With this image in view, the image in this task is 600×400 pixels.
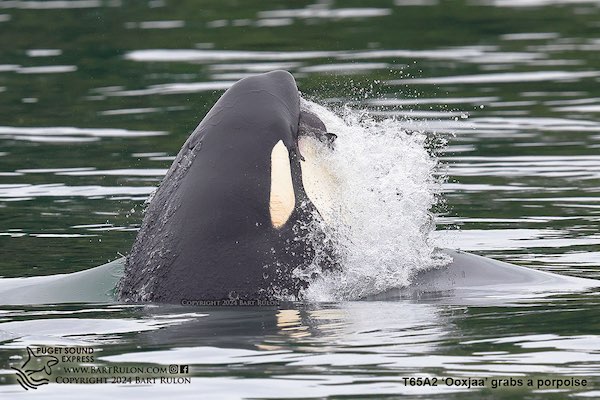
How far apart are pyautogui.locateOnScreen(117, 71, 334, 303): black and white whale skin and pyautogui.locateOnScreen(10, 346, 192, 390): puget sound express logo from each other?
109 cm

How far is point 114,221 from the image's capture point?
13688mm

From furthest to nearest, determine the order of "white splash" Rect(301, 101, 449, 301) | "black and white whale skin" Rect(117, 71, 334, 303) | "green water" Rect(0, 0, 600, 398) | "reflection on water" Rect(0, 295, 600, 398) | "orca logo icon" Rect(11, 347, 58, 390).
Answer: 1. "white splash" Rect(301, 101, 449, 301)
2. "black and white whale skin" Rect(117, 71, 334, 303)
3. "green water" Rect(0, 0, 600, 398)
4. "orca logo icon" Rect(11, 347, 58, 390)
5. "reflection on water" Rect(0, 295, 600, 398)

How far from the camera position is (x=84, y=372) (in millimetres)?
7766

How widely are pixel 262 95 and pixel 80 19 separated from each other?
2110 centimetres

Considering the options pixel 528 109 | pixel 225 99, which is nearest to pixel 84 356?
pixel 225 99

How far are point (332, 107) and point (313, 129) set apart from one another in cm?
977

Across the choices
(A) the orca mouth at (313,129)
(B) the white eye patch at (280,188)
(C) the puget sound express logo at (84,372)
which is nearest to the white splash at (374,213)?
(A) the orca mouth at (313,129)

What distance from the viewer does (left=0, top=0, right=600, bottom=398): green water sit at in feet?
26.1

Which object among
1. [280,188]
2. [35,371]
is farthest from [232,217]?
[35,371]

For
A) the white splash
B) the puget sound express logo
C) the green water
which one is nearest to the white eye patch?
the white splash

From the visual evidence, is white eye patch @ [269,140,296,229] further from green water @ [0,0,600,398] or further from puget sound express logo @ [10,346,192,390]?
puget sound express logo @ [10,346,192,390]

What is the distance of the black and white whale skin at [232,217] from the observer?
8.91 metres

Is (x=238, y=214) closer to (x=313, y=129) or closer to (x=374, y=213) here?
(x=313, y=129)

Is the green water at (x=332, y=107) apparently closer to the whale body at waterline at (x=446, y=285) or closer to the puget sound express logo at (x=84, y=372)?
the puget sound express logo at (x=84, y=372)
